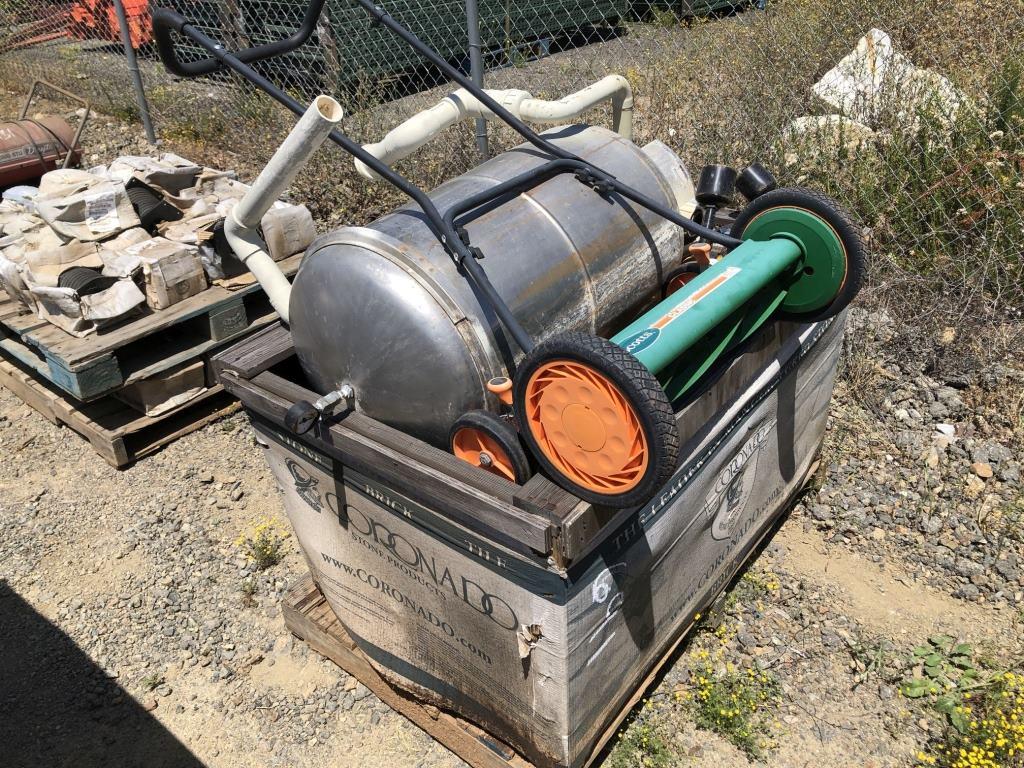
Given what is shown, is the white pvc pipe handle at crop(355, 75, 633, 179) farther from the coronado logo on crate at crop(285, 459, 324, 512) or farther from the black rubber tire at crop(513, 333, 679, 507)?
the black rubber tire at crop(513, 333, 679, 507)

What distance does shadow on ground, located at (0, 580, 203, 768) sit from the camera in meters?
2.40

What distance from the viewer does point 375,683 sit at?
2.43m

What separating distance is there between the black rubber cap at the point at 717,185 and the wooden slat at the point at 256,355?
1.33 metres

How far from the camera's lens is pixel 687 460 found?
1.89 meters

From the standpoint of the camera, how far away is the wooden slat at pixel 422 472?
158 centimetres

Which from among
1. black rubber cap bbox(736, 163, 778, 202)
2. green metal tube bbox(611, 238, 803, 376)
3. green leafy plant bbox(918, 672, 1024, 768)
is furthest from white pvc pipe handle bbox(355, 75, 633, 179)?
green leafy plant bbox(918, 672, 1024, 768)

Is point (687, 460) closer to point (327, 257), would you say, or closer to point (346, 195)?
point (327, 257)

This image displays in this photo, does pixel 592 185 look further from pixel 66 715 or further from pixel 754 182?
pixel 66 715

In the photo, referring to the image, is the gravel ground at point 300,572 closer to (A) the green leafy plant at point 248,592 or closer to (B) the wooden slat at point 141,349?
(A) the green leafy plant at point 248,592

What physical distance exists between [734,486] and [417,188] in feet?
4.09

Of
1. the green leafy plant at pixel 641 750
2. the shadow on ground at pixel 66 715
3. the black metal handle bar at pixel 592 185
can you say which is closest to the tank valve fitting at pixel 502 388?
the black metal handle bar at pixel 592 185

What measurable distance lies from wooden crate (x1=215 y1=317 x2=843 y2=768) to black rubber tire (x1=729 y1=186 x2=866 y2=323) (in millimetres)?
175

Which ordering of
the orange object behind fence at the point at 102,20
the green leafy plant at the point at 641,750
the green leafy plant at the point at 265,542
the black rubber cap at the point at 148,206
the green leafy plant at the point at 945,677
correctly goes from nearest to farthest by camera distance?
the green leafy plant at the point at 641,750, the green leafy plant at the point at 945,677, the green leafy plant at the point at 265,542, the black rubber cap at the point at 148,206, the orange object behind fence at the point at 102,20

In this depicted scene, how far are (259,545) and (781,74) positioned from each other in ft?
13.6
